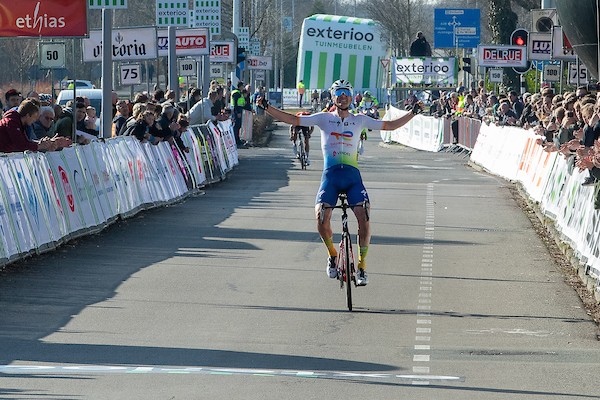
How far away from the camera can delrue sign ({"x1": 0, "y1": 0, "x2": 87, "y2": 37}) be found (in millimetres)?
19672

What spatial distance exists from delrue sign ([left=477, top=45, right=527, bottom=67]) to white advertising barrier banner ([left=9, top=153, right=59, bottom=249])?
26.0m

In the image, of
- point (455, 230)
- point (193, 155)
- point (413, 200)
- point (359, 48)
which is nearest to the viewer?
point (455, 230)

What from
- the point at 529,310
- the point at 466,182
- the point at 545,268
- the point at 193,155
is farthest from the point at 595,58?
the point at 466,182

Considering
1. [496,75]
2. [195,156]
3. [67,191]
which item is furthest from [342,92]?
[496,75]

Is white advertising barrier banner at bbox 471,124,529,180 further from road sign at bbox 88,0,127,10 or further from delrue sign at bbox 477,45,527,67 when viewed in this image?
road sign at bbox 88,0,127,10

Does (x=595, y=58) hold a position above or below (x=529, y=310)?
above

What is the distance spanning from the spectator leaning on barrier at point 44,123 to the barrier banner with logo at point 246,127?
25.8 metres

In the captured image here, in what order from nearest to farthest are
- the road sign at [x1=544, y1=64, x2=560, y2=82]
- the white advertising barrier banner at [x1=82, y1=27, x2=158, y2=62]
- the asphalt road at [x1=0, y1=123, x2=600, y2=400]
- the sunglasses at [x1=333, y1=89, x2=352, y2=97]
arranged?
the asphalt road at [x1=0, y1=123, x2=600, y2=400]
the sunglasses at [x1=333, y1=89, x2=352, y2=97]
the white advertising barrier banner at [x1=82, y1=27, x2=158, y2=62]
the road sign at [x1=544, y1=64, x2=560, y2=82]

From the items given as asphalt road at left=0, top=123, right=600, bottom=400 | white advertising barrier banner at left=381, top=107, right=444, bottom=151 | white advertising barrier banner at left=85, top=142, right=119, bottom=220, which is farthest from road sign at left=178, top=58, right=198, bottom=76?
white advertising barrier banner at left=85, top=142, right=119, bottom=220

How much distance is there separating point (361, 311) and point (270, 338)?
5.58 ft

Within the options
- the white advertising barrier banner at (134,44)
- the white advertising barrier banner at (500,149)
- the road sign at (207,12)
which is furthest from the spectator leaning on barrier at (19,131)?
the road sign at (207,12)

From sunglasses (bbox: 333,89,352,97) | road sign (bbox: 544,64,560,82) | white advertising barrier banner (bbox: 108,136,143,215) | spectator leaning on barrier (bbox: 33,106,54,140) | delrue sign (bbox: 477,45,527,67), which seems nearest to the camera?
sunglasses (bbox: 333,89,352,97)

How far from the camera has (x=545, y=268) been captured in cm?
1536

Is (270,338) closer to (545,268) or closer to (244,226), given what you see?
(545,268)
